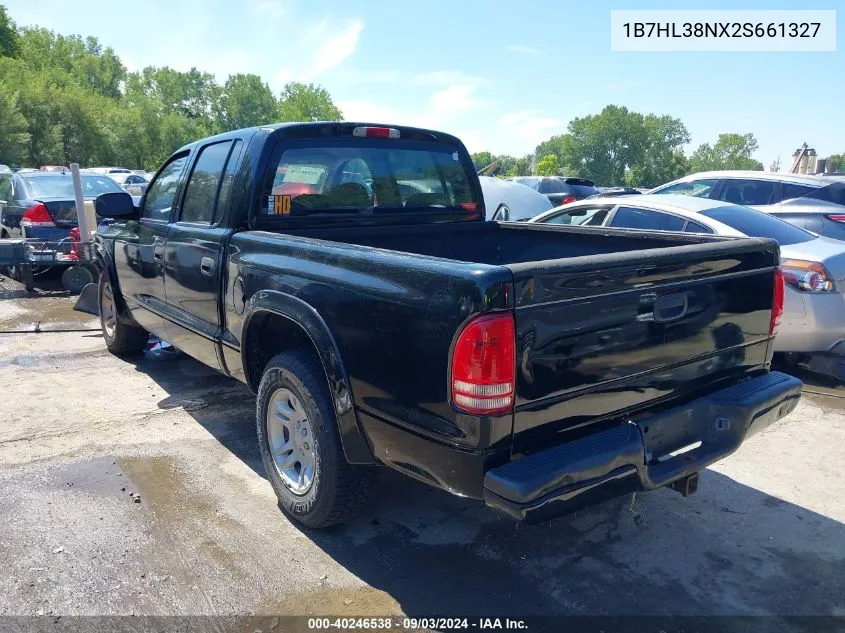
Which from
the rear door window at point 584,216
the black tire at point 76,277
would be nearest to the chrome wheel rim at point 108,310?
the black tire at point 76,277

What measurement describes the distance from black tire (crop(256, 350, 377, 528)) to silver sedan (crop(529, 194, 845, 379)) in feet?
9.56

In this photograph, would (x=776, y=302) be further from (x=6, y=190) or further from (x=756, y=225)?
(x=6, y=190)

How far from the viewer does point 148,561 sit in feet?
10.4

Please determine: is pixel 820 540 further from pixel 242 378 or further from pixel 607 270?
pixel 242 378

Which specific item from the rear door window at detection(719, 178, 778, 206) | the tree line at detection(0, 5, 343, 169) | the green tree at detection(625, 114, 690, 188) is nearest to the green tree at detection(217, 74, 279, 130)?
the tree line at detection(0, 5, 343, 169)

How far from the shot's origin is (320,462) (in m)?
3.15

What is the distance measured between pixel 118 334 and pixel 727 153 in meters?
135

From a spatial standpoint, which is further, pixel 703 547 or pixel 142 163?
pixel 142 163

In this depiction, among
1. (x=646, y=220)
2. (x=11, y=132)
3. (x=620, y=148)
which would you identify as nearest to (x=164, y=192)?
(x=646, y=220)

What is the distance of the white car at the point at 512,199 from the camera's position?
405 inches

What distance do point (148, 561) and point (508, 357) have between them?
2032 millimetres

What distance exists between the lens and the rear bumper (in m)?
2.36

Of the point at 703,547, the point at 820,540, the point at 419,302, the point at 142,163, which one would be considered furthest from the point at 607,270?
the point at 142,163

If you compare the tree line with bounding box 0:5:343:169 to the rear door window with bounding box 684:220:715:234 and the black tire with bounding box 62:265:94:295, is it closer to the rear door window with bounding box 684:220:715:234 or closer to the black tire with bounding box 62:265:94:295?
the black tire with bounding box 62:265:94:295
